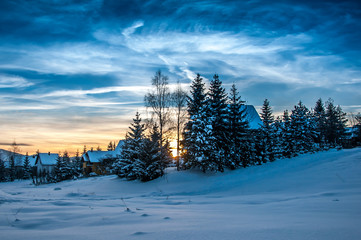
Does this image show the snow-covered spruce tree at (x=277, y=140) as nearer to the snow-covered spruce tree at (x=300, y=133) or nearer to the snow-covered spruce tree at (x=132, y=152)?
the snow-covered spruce tree at (x=300, y=133)

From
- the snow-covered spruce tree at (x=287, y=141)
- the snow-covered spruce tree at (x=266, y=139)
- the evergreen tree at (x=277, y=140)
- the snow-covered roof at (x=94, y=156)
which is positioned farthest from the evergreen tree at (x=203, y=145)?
the snow-covered roof at (x=94, y=156)

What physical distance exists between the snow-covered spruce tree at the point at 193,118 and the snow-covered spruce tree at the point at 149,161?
2.75 metres

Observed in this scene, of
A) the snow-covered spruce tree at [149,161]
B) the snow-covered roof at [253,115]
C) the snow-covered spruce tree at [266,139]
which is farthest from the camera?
the snow-covered roof at [253,115]

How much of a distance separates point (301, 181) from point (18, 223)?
49.3 ft

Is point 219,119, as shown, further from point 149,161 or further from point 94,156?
point 94,156

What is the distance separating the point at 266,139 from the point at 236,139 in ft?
20.8

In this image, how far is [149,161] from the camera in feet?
85.6

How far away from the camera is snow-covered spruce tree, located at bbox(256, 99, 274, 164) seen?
2958 cm

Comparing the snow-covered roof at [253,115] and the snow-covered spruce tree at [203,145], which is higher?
the snow-covered roof at [253,115]

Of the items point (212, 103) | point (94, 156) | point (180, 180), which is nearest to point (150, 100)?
point (212, 103)

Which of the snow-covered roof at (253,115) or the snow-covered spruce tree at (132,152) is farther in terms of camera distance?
the snow-covered roof at (253,115)

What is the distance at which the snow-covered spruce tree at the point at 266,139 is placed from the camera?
29.6 meters

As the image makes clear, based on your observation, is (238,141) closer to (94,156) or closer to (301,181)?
(301,181)

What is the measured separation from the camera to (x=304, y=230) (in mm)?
2947
